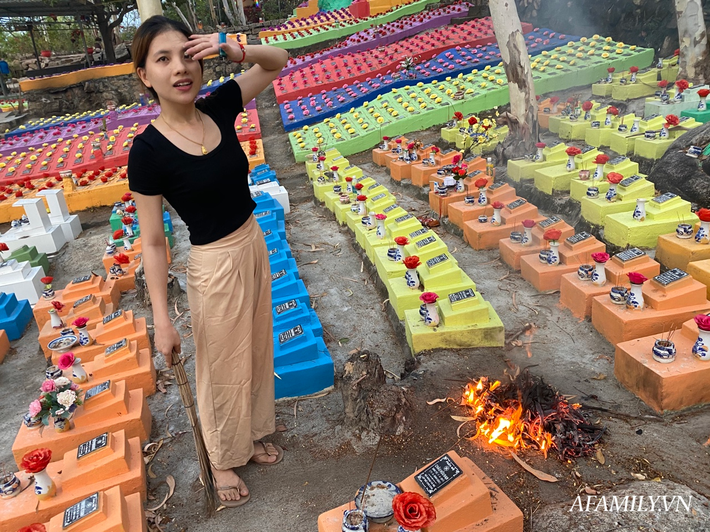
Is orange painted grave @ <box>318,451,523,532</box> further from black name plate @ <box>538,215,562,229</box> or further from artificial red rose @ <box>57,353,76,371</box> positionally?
black name plate @ <box>538,215,562,229</box>

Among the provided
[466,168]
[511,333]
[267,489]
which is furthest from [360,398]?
[466,168]

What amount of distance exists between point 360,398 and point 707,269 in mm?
3399

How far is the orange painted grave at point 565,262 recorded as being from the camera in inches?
223

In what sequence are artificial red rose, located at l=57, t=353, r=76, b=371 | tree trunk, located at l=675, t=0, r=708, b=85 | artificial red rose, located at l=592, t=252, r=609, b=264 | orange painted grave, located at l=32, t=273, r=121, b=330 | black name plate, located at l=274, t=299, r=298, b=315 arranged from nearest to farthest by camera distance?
artificial red rose, located at l=57, t=353, r=76, b=371 < artificial red rose, located at l=592, t=252, r=609, b=264 < black name plate, located at l=274, t=299, r=298, b=315 < orange painted grave, located at l=32, t=273, r=121, b=330 < tree trunk, located at l=675, t=0, r=708, b=85

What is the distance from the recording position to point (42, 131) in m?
17.6

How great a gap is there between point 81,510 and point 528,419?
2.96 metres

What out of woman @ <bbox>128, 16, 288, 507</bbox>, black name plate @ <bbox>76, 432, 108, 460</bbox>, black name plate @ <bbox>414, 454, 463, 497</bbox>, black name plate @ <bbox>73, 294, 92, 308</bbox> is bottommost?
black name plate @ <bbox>414, 454, 463, 497</bbox>

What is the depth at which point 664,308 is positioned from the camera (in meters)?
4.39

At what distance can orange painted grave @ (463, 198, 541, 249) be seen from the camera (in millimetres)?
7059

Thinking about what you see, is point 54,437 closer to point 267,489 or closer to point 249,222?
point 267,489

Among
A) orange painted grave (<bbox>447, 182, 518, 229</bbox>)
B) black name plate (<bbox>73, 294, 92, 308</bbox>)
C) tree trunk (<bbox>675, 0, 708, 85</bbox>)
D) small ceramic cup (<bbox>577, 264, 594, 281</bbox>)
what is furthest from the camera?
tree trunk (<bbox>675, 0, 708, 85</bbox>)

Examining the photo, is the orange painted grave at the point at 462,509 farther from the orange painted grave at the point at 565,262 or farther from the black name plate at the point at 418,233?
the black name plate at the point at 418,233

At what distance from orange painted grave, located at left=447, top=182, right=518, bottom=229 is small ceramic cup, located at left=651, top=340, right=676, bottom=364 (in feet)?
12.5

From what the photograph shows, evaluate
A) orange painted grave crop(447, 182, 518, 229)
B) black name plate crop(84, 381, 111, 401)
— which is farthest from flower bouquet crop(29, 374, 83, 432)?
orange painted grave crop(447, 182, 518, 229)
